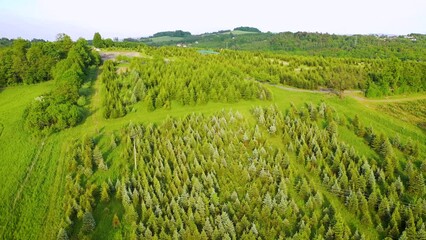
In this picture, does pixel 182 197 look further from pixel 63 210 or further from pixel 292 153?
pixel 292 153

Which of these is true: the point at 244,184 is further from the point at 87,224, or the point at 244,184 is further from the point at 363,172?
the point at 87,224

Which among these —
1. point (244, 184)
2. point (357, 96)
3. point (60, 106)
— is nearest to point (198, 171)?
point (244, 184)

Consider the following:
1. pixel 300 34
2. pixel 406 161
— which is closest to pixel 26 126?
pixel 406 161

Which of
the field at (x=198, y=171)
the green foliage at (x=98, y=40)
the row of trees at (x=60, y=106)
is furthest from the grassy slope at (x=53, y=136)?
the green foliage at (x=98, y=40)

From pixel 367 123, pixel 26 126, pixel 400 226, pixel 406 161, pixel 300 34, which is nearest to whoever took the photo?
pixel 400 226

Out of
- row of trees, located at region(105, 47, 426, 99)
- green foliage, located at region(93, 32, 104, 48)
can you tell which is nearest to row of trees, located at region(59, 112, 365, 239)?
row of trees, located at region(105, 47, 426, 99)

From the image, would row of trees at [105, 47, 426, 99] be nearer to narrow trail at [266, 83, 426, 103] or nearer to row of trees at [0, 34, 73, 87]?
narrow trail at [266, 83, 426, 103]

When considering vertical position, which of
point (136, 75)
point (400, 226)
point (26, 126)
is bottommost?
point (400, 226)
